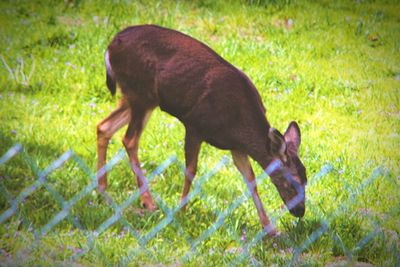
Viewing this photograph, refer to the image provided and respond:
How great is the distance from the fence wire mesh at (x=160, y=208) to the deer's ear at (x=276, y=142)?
0.10 meters

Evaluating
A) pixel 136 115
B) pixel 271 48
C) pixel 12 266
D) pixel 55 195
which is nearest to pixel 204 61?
pixel 136 115

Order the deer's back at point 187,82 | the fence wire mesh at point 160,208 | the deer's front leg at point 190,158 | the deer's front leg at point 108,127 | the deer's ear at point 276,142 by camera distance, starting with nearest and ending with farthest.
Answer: the fence wire mesh at point 160,208, the deer's ear at point 276,142, the deer's back at point 187,82, the deer's front leg at point 190,158, the deer's front leg at point 108,127

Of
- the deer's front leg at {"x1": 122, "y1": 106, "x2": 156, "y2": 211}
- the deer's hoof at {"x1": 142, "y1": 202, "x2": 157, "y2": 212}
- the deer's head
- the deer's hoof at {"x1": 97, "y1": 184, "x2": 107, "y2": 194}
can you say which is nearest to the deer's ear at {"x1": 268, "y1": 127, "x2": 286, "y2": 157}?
the deer's head

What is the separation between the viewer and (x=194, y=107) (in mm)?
5598

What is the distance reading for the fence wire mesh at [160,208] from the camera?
508cm

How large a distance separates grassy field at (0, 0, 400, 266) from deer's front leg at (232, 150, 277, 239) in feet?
0.24

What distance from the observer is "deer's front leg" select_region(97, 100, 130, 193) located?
606 centimetres

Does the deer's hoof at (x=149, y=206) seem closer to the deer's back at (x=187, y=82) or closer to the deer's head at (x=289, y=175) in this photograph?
the deer's back at (x=187, y=82)

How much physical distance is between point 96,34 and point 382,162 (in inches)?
126

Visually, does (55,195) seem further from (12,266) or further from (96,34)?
(96,34)

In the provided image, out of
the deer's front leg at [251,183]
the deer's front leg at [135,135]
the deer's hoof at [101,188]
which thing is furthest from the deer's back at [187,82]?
the deer's hoof at [101,188]

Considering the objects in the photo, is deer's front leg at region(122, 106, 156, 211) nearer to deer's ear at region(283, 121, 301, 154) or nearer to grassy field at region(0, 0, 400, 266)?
grassy field at region(0, 0, 400, 266)

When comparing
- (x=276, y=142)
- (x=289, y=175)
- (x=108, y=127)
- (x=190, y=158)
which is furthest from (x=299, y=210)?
(x=108, y=127)

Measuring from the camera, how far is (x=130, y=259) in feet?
16.2
